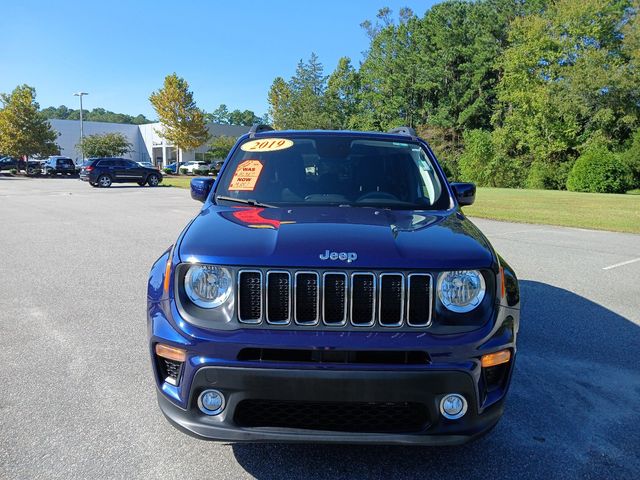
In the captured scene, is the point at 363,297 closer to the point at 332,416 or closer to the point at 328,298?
the point at 328,298

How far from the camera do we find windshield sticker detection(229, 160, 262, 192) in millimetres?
3883

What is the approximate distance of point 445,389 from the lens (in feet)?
7.70

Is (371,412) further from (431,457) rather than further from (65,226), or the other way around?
(65,226)

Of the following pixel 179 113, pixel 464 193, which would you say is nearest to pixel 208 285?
pixel 464 193

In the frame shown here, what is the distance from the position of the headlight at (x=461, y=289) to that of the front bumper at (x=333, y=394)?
33cm

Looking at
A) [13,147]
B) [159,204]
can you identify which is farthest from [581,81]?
[13,147]

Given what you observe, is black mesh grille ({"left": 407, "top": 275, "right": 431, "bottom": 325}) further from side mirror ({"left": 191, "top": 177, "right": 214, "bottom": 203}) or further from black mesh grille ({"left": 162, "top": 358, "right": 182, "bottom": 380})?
side mirror ({"left": 191, "top": 177, "right": 214, "bottom": 203})

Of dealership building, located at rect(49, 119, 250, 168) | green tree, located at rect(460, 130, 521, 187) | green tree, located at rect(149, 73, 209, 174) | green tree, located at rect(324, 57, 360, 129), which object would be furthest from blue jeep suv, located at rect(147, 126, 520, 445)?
dealership building, located at rect(49, 119, 250, 168)

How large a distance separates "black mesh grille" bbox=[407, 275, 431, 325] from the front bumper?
0.85 ft

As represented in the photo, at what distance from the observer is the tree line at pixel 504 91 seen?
37.2 metres

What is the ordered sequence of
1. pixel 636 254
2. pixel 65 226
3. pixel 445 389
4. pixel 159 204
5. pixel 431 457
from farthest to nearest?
pixel 159 204, pixel 65 226, pixel 636 254, pixel 431 457, pixel 445 389

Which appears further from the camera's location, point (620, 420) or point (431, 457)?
point (620, 420)

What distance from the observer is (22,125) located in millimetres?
54844

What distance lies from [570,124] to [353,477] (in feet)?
145
